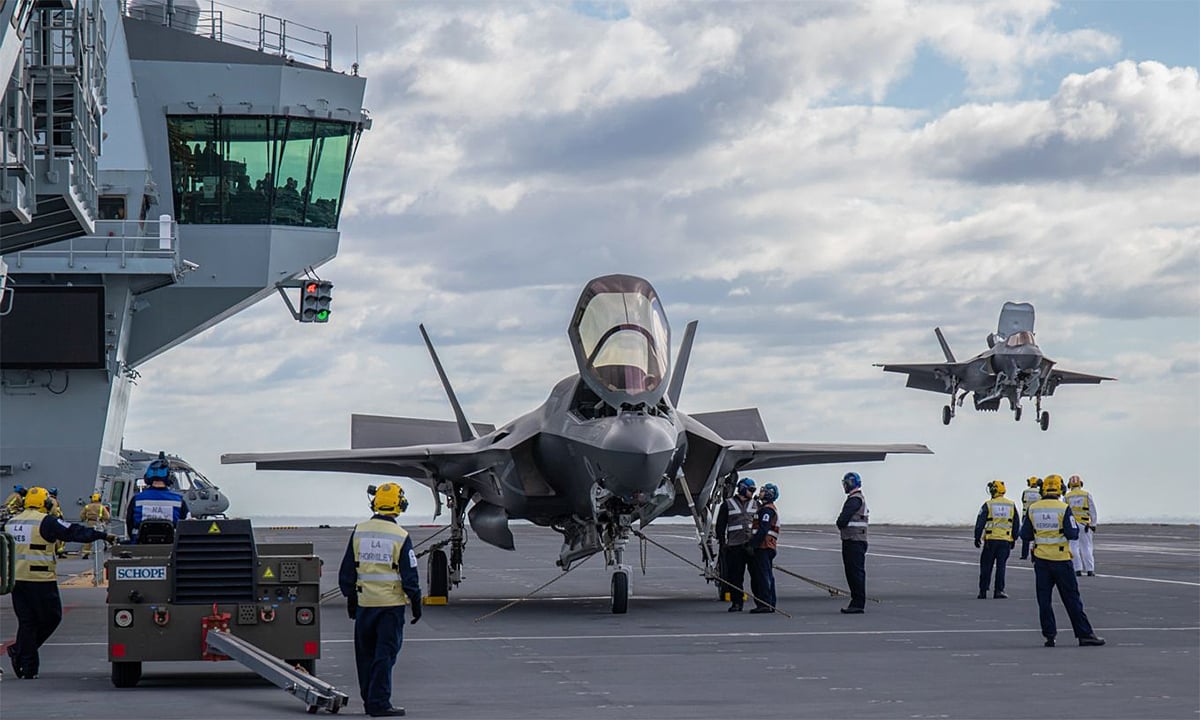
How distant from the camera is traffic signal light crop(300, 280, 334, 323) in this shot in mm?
37719

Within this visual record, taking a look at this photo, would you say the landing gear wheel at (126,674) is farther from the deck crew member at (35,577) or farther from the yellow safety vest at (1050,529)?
the yellow safety vest at (1050,529)

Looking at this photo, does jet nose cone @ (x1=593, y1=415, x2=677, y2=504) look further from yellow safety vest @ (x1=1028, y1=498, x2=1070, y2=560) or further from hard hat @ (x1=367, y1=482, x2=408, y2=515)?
hard hat @ (x1=367, y1=482, x2=408, y2=515)

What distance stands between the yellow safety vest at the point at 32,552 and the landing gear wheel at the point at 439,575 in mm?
9098

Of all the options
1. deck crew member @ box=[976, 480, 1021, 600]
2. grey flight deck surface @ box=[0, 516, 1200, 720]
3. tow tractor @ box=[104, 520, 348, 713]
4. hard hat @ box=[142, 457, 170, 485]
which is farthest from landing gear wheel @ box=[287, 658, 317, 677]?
deck crew member @ box=[976, 480, 1021, 600]

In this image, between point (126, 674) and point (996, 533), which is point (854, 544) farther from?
point (126, 674)

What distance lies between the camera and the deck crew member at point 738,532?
70.7 feet

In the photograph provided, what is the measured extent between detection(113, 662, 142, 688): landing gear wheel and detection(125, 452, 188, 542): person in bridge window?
454 cm

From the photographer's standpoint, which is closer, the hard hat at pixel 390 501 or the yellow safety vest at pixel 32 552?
the hard hat at pixel 390 501

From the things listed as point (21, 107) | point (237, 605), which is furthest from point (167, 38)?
point (237, 605)

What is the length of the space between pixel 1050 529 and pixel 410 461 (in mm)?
10589

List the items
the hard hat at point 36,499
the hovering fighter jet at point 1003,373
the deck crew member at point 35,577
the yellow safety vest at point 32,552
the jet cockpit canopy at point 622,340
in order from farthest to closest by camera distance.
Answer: the hovering fighter jet at point 1003,373 < the jet cockpit canopy at point 622,340 < the hard hat at point 36,499 < the yellow safety vest at point 32,552 < the deck crew member at point 35,577

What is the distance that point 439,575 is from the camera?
22.9 m

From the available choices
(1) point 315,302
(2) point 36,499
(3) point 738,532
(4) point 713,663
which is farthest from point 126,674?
(1) point 315,302

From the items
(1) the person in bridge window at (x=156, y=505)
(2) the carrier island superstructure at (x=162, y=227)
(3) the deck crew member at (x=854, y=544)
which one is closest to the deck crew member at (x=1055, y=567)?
(3) the deck crew member at (x=854, y=544)
